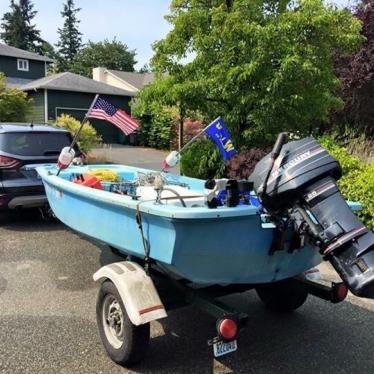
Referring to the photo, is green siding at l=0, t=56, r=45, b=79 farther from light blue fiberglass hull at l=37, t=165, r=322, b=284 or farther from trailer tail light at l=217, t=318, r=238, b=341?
trailer tail light at l=217, t=318, r=238, b=341

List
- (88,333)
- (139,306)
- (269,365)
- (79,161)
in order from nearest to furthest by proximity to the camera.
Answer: (139,306), (269,365), (88,333), (79,161)

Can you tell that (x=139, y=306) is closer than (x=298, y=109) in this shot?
Yes

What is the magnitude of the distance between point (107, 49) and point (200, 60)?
5757 cm

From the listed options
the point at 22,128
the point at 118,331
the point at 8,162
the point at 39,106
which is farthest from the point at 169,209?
the point at 39,106

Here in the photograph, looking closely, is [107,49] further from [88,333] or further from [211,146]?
[88,333]

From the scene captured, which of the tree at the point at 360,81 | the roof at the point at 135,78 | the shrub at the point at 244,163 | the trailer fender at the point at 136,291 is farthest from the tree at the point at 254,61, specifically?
the roof at the point at 135,78

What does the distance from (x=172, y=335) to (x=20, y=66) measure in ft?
109

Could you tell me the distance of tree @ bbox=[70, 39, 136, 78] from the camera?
61.9 metres

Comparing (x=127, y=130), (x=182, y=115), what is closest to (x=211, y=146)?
(x=182, y=115)

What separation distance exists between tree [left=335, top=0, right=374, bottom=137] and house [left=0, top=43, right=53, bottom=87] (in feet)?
82.6

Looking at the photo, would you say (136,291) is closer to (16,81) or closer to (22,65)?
(16,81)

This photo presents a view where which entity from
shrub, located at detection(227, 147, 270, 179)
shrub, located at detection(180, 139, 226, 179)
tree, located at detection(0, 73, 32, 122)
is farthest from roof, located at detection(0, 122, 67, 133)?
tree, located at detection(0, 73, 32, 122)

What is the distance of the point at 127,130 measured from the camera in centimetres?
532

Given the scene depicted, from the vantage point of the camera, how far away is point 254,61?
788 cm
